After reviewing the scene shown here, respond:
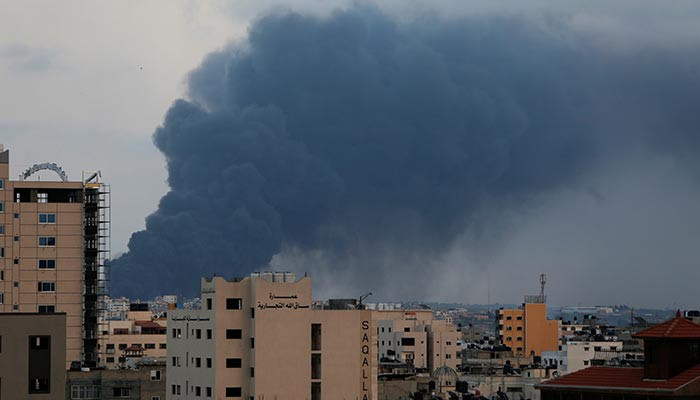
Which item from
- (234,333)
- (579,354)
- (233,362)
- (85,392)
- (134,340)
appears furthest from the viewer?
(579,354)

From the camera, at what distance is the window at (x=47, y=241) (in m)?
118

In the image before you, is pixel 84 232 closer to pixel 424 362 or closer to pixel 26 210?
pixel 26 210

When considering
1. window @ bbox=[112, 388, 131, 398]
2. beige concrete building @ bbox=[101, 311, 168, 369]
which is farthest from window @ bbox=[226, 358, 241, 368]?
beige concrete building @ bbox=[101, 311, 168, 369]

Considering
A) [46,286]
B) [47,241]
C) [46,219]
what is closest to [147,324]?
[46,286]

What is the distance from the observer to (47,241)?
118375 mm

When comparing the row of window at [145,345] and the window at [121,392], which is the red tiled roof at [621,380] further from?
the row of window at [145,345]

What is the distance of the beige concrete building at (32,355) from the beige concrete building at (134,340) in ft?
247

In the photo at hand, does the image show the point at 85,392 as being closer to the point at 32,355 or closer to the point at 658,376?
→ the point at 32,355

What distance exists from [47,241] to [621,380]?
70856mm

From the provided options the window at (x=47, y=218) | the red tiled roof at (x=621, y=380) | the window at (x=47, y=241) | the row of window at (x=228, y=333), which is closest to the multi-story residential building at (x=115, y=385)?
the row of window at (x=228, y=333)

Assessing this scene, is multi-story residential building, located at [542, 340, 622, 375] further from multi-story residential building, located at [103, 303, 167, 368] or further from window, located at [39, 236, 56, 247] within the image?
Result: window, located at [39, 236, 56, 247]

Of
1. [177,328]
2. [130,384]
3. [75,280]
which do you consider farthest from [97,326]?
[177,328]

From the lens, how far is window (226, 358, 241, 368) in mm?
84438

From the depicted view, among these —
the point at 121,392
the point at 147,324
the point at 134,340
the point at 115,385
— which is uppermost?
the point at 147,324
